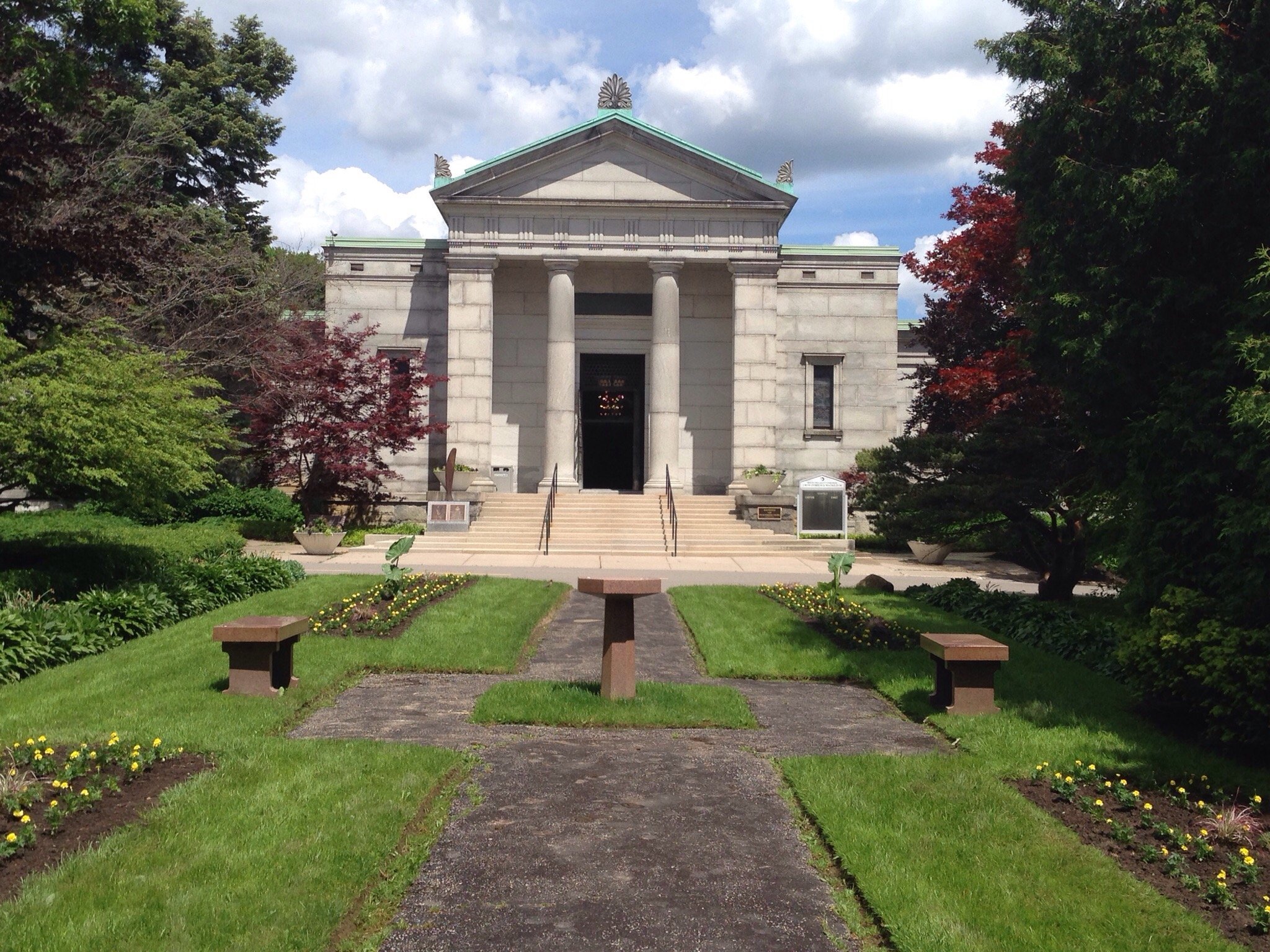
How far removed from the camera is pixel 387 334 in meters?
35.9

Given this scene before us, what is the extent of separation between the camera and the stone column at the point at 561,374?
110 feet

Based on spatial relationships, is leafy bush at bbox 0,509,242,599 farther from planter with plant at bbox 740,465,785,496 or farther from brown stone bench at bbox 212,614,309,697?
planter with plant at bbox 740,465,785,496

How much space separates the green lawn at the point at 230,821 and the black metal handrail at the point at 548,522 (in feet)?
51.4

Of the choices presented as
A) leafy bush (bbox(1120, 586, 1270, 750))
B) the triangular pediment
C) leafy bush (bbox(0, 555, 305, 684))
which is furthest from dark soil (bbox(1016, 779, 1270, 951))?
the triangular pediment

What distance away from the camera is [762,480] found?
32312 mm

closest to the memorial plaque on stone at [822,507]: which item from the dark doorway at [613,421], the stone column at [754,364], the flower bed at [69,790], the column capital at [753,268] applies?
the stone column at [754,364]

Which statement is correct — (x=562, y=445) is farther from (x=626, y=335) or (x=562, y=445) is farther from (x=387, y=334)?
(x=387, y=334)

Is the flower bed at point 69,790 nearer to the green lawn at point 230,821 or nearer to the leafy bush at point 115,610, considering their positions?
the green lawn at point 230,821

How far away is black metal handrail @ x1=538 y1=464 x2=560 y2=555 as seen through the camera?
28.1 metres

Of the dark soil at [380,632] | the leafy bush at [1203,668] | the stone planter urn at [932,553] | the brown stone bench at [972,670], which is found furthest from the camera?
the stone planter urn at [932,553]

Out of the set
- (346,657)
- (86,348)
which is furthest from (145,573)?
(346,657)

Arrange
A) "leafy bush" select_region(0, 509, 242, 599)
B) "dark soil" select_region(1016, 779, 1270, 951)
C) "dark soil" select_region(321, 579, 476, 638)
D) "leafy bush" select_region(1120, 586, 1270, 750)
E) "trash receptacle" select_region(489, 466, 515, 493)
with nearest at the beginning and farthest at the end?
"dark soil" select_region(1016, 779, 1270, 951), "leafy bush" select_region(1120, 586, 1270, 750), "dark soil" select_region(321, 579, 476, 638), "leafy bush" select_region(0, 509, 242, 599), "trash receptacle" select_region(489, 466, 515, 493)

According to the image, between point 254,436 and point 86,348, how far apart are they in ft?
49.7

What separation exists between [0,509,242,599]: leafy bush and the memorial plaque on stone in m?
15.9
